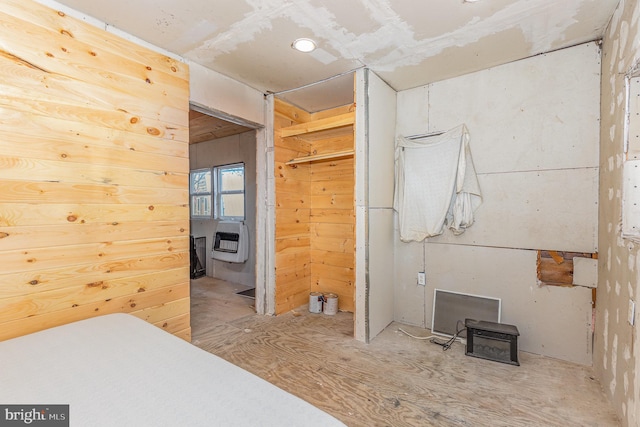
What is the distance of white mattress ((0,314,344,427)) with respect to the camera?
841mm

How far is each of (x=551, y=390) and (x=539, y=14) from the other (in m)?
2.45

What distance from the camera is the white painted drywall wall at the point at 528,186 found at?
227cm

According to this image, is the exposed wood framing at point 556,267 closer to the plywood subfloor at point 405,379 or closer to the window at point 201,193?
the plywood subfloor at point 405,379

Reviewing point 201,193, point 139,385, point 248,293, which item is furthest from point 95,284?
point 201,193

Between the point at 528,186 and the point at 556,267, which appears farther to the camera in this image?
the point at 528,186

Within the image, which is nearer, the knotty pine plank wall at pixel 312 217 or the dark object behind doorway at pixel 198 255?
the knotty pine plank wall at pixel 312 217

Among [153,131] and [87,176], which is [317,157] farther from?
[87,176]

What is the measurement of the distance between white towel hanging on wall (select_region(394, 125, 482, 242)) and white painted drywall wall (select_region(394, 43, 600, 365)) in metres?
0.12

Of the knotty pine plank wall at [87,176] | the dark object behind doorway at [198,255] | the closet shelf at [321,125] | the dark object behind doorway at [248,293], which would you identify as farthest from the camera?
the dark object behind doorway at [198,255]

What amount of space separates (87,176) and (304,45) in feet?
5.85

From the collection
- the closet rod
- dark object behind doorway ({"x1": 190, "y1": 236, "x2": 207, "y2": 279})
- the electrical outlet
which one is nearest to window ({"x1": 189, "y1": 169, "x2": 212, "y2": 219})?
dark object behind doorway ({"x1": 190, "y1": 236, "x2": 207, "y2": 279})

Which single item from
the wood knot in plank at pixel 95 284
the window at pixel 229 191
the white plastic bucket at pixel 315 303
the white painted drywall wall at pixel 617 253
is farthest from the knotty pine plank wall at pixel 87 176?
the white painted drywall wall at pixel 617 253

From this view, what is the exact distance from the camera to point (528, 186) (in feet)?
8.12

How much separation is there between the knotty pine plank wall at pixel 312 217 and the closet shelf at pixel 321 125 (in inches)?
5.3
